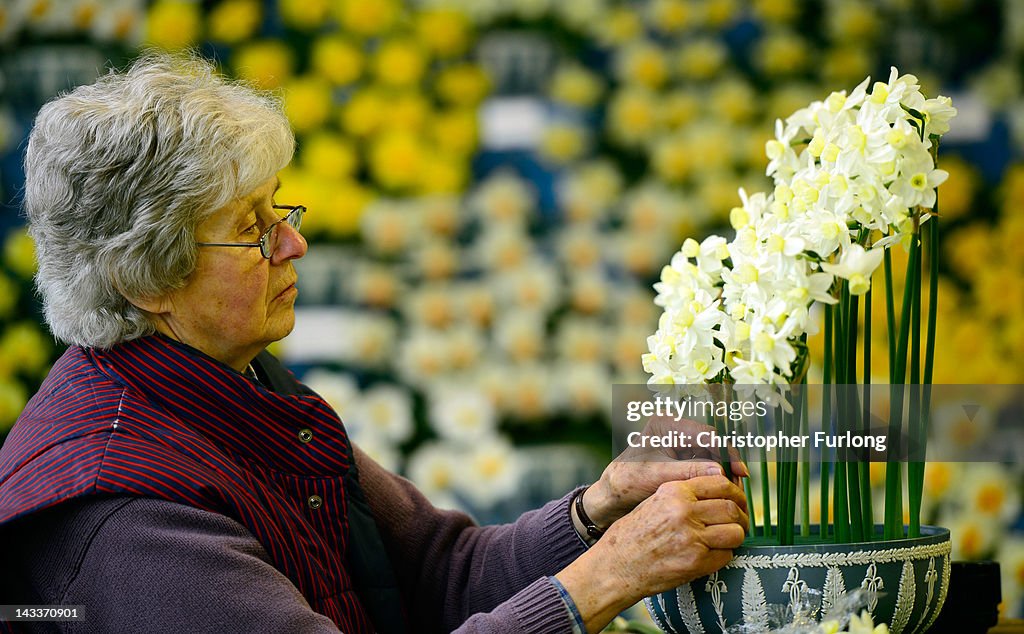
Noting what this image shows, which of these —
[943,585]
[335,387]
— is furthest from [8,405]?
[943,585]

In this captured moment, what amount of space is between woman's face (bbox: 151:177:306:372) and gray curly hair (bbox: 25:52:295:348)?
22 millimetres

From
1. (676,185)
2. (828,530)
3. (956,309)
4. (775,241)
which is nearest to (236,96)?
(775,241)

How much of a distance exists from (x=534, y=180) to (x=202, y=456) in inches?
58.0

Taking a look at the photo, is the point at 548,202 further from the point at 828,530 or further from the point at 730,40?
the point at 828,530

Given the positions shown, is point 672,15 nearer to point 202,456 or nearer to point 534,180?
point 534,180

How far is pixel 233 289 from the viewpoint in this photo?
1365 mm

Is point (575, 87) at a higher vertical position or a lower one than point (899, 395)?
higher

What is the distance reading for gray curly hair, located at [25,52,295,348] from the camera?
50.8 inches

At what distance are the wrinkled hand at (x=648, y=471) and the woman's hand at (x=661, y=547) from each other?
0.04 meters

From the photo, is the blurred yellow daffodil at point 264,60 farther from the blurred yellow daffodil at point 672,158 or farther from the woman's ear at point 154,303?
the woman's ear at point 154,303

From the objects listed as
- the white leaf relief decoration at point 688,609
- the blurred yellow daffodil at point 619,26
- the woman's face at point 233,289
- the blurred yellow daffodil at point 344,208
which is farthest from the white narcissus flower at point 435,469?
the white leaf relief decoration at point 688,609

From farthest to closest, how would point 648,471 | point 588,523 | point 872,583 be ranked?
point 588,523 → point 648,471 → point 872,583

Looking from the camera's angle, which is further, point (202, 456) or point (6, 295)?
point (6, 295)

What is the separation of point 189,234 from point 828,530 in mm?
867
